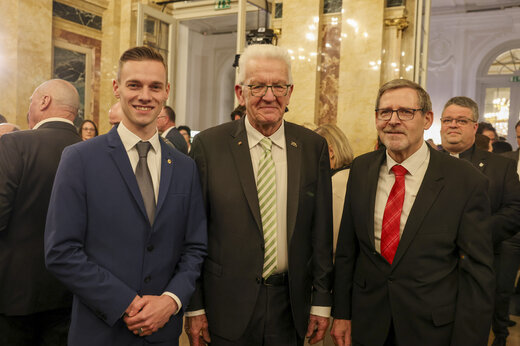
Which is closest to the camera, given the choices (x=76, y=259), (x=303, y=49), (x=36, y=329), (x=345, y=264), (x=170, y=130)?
(x=76, y=259)

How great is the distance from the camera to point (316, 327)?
1.87 m

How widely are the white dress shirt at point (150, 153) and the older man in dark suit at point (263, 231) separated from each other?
21 centimetres

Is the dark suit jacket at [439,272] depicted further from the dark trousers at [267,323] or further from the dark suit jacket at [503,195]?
the dark suit jacket at [503,195]

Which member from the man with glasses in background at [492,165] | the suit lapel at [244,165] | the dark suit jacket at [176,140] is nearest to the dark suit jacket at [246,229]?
the suit lapel at [244,165]

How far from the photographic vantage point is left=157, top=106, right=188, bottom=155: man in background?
14.2ft

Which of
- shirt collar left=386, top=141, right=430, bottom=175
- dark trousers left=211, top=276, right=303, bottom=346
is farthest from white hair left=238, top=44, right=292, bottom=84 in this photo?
dark trousers left=211, top=276, right=303, bottom=346

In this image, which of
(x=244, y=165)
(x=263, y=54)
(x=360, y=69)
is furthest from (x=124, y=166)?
(x=360, y=69)

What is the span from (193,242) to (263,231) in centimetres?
28

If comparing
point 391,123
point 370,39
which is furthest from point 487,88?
point 391,123

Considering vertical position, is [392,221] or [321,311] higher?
[392,221]

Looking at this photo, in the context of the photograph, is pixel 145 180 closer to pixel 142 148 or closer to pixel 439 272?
pixel 142 148

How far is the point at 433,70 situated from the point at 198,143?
12.1m

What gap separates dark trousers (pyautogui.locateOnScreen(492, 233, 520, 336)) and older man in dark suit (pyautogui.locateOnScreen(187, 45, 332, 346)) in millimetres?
2041

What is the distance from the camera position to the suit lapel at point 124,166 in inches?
62.6
